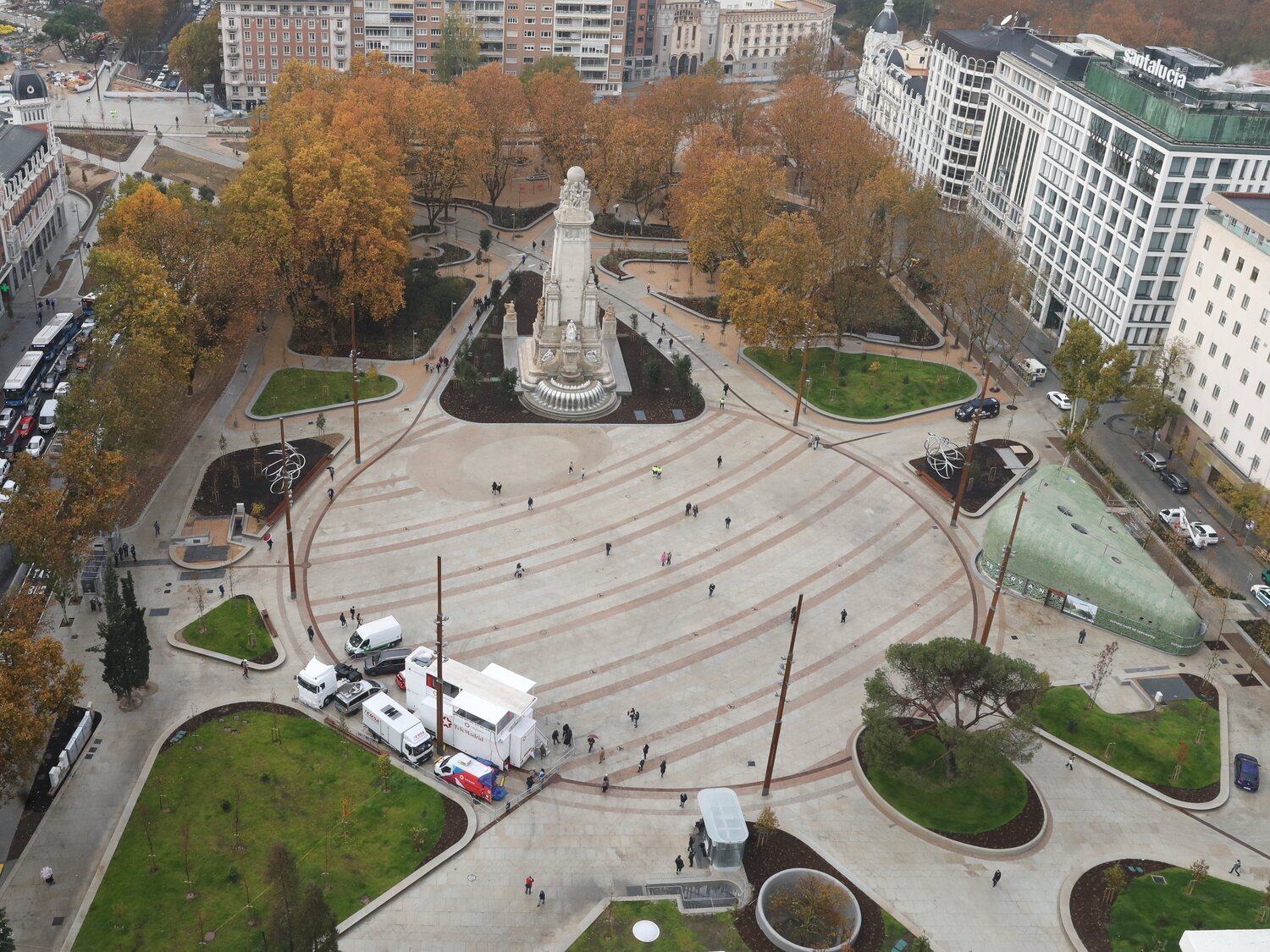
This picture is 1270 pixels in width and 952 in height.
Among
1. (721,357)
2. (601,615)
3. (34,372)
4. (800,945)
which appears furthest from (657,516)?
(34,372)

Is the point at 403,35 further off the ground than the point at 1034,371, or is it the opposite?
the point at 403,35

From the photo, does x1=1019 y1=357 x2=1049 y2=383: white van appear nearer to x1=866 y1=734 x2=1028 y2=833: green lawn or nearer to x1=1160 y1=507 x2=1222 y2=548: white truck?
x1=1160 y1=507 x2=1222 y2=548: white truck

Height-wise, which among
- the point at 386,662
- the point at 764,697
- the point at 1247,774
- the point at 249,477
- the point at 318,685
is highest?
the point at 1247,774

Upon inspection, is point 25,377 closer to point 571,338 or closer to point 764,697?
point 571,338

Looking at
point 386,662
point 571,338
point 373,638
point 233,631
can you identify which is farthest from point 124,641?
point 571,338

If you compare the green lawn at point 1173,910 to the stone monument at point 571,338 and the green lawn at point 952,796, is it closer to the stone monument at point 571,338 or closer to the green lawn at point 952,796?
the green lawn at point 952,796

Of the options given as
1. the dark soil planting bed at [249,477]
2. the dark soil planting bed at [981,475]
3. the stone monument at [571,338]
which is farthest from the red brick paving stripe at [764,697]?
the dark soil planting bed at [249,477]
